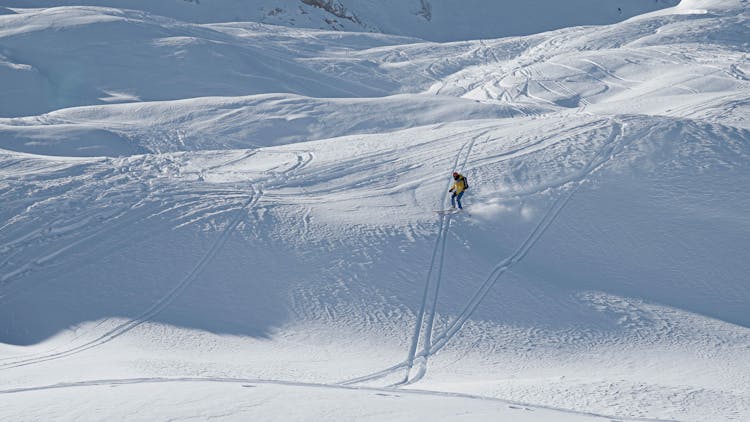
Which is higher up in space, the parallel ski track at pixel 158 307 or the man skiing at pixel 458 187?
the man skiing at pixel 458 187

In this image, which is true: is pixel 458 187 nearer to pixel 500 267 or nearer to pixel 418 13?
pixel 500 267

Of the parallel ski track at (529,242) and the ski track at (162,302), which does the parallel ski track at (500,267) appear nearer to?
the parallel ski track at (529,242)

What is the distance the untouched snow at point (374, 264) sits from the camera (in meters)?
10.1

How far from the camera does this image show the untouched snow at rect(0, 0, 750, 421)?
1015 centimetres

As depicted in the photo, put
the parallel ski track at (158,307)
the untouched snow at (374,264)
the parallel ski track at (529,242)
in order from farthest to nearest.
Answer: the parallel ski track at (529,242)
the parallel ski track at (158,307)
the untouched snow at (374,264)

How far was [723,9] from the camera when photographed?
1766 inches

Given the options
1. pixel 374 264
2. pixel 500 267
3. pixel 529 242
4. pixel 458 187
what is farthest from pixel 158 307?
pixel 529 242

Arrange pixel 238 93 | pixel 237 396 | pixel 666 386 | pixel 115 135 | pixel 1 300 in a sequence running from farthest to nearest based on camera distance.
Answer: pixel 238 93 → pixel 115 135 → pixel 1 300 → pixel 666 386 → pixel 237 396

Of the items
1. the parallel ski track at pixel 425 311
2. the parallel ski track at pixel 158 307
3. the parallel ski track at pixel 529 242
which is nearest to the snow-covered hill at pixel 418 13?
the parallel ski track at pixel 529 242

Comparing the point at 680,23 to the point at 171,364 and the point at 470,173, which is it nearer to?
the point at 470,173

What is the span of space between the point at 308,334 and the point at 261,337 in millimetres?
806

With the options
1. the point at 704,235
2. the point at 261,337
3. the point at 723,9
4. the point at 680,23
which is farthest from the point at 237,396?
the point at 723,9

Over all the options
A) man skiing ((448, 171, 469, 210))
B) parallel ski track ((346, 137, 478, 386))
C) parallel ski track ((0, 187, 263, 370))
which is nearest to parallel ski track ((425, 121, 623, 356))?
parallel ski track ((346, 137, 478, 386))

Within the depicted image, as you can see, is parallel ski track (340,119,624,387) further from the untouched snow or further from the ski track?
the ski track
